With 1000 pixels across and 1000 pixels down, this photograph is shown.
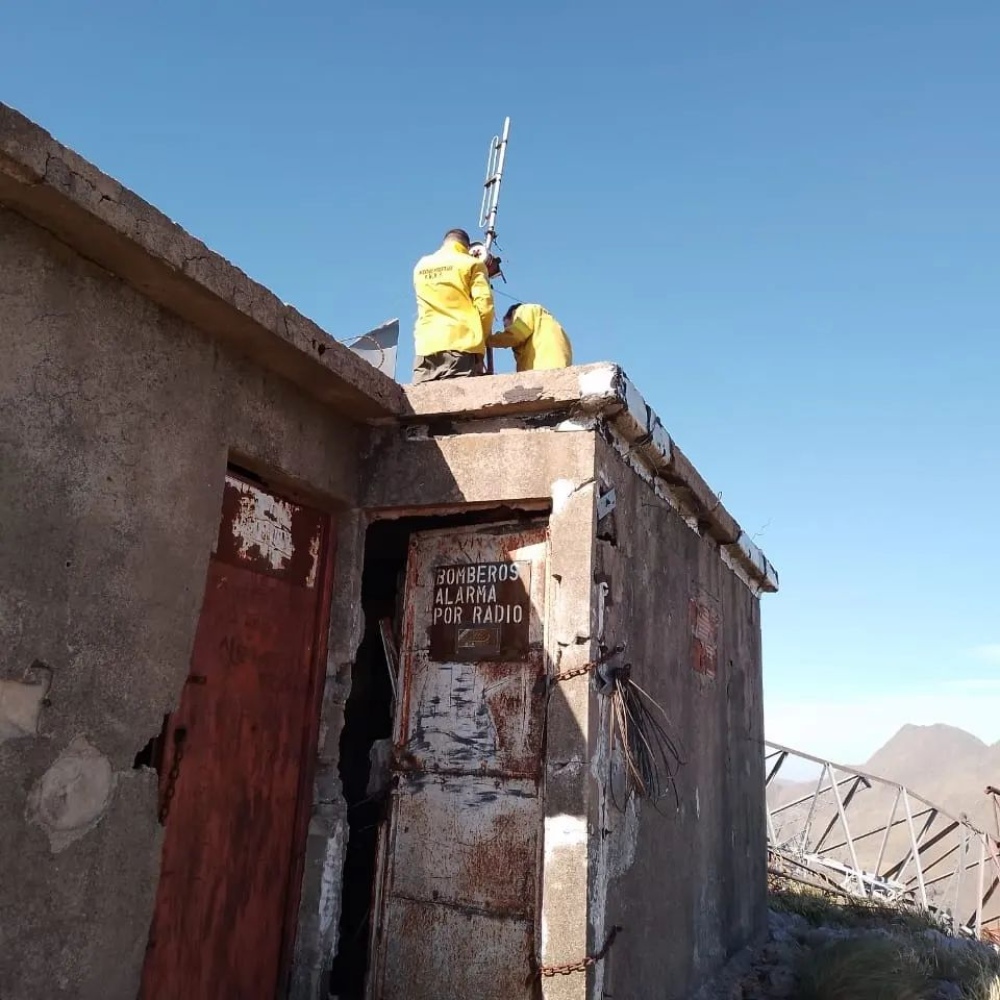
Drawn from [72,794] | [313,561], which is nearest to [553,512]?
[313,561]

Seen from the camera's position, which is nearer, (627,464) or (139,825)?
(139,825)

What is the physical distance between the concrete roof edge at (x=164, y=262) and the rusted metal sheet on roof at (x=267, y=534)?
0.55 meters

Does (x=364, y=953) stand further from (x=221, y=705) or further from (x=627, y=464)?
(x=627, y=464)

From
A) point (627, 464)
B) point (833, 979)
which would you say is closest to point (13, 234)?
point (627, 464)

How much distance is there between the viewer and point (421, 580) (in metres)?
4.61

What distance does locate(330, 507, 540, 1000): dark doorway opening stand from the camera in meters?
4.46

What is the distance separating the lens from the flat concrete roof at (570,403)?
13.9 ft

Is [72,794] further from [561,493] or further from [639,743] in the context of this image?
[639,743]

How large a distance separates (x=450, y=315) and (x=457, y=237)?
0.67 metres

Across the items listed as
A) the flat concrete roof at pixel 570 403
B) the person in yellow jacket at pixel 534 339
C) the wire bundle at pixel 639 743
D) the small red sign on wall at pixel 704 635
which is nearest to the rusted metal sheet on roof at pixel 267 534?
the flat concrete roof at pixel 570 403

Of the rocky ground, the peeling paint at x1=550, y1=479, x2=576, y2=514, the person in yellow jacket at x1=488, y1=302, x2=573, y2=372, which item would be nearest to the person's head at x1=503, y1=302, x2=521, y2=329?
the person in yellow jacket at x1=488, y1=302, x2=573, y2=372

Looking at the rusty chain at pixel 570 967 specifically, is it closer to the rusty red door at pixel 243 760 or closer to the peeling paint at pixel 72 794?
the rusty red door at pixel 243 760

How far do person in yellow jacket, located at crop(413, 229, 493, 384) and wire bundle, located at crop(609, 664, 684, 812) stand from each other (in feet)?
6.67

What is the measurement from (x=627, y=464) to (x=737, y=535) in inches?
85.8
